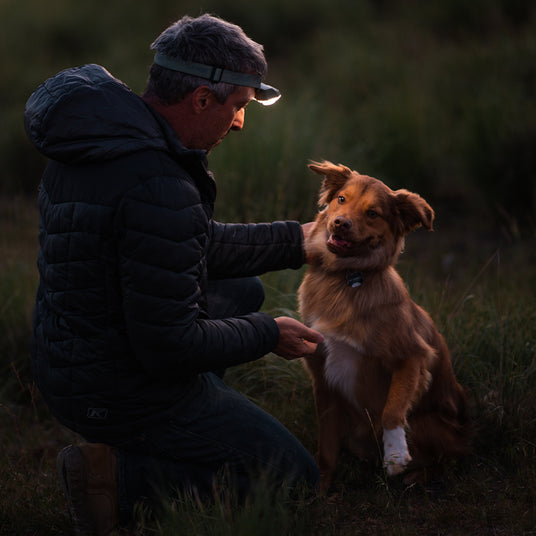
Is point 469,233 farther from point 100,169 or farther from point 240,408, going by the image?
point 100,169

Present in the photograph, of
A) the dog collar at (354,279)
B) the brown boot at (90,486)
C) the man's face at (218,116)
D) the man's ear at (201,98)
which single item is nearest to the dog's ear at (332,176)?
the dog collar at (354,279)

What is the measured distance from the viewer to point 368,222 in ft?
9.81

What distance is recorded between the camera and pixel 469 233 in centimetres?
685

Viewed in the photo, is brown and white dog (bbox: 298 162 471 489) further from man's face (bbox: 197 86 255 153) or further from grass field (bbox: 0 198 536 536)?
man's face (bbox: 197 86 255 153)

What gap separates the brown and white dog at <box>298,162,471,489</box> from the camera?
9.74ft

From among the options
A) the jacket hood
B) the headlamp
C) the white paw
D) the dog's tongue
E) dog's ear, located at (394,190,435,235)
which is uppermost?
the headlamp

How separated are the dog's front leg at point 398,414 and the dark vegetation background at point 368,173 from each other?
204 mm

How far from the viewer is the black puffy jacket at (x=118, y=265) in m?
2.38

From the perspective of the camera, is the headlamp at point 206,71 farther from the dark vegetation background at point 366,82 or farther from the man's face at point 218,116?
the dark vegetation background at point 366,82

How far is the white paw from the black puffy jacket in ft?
2.44

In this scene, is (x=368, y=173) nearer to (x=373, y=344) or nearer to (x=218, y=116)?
(x=373, y=344)

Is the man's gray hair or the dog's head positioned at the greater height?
the man's gray hair

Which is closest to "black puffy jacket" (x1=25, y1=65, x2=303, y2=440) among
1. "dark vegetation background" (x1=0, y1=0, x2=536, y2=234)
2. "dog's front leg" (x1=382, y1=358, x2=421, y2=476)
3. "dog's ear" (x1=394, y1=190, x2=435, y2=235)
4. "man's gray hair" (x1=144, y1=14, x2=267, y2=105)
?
"man's gray hair" (x1=144, y1=14, x2=267, y2=105)

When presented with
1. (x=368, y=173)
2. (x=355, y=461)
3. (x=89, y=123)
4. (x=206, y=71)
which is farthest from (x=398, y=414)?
(x=368, y=173)
